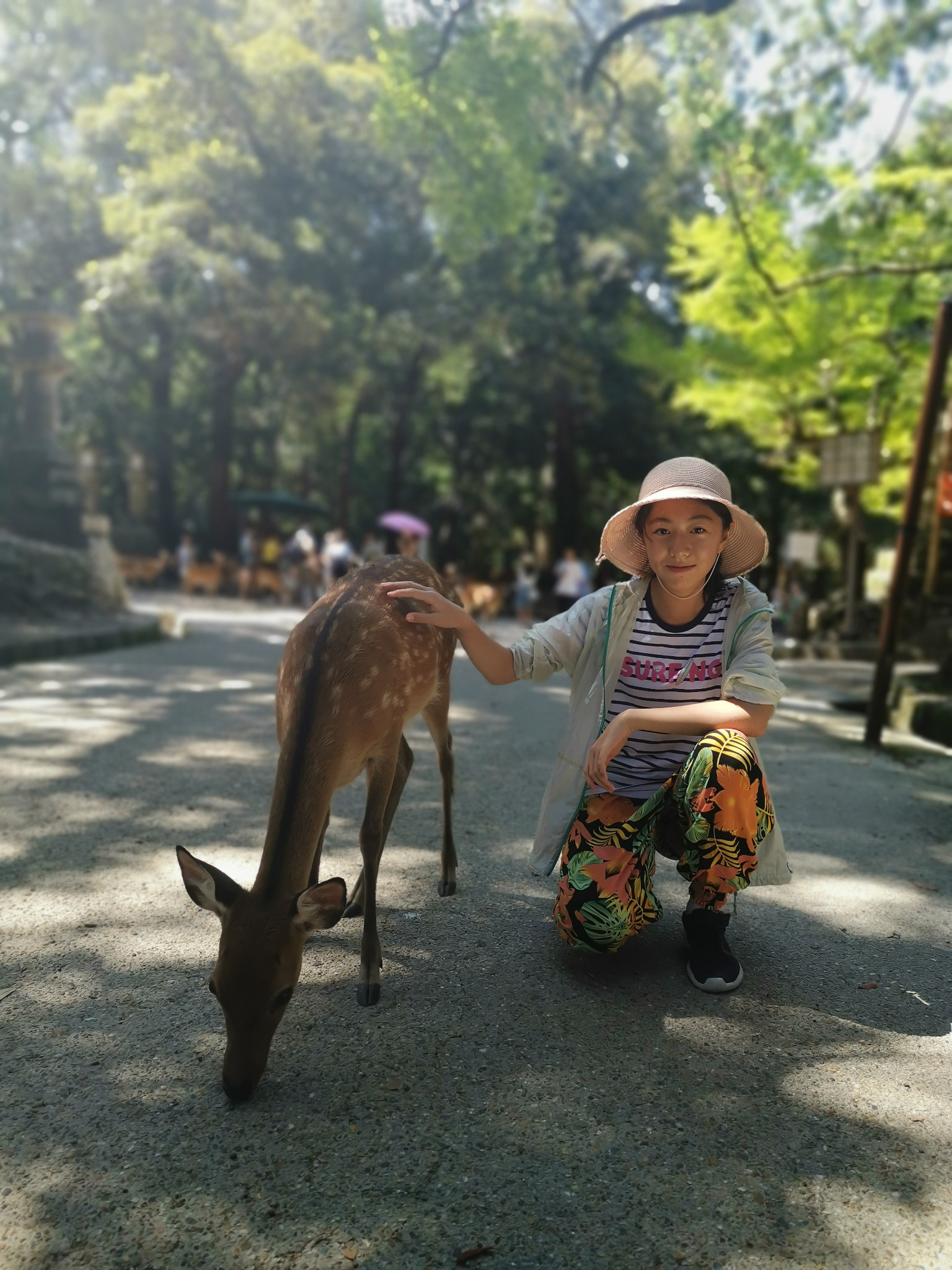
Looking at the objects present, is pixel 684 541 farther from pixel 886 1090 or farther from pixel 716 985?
pixel 886 1090

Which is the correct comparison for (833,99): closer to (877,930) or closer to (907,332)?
(907,332)

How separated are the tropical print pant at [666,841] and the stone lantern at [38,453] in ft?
48.8

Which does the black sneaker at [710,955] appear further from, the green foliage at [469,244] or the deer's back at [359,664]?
the green foliage at [469,244]

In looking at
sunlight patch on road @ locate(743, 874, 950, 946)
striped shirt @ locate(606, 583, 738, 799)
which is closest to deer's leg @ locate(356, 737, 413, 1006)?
striped shirt @ locate(606, 583, 738, 799)

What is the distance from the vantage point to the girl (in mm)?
3061

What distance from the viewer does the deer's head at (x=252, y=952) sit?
2439mm

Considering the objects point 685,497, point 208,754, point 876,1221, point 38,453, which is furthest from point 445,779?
point 38,453

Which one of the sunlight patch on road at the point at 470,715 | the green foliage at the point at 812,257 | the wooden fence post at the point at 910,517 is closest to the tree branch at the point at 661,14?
the green foliage at the point at 812,257

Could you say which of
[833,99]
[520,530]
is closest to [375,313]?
[520,530]

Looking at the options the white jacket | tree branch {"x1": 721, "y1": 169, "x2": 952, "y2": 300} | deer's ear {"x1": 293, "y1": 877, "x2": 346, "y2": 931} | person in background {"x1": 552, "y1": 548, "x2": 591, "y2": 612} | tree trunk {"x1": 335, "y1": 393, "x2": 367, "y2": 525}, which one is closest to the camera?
deer's ear {"x1": 293, "y1": 877, "x2": 346, "y2": 931}

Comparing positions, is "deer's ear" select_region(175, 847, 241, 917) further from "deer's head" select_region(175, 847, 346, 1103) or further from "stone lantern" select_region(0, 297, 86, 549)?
"stone lantern" select_region(0, 297, 86, 549)

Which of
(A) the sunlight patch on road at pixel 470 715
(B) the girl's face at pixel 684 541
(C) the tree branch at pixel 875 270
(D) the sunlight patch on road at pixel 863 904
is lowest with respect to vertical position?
(D) the sunlight patch on road at pixel 863 904

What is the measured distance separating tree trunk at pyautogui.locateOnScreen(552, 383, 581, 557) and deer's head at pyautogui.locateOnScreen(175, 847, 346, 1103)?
82.7 ft

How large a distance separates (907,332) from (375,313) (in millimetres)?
13107
